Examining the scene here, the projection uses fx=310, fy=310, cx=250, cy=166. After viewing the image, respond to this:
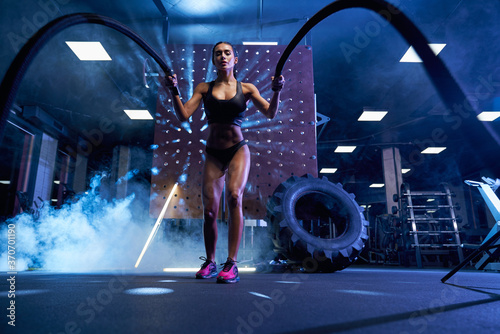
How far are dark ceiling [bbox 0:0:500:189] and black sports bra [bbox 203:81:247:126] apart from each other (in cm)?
157

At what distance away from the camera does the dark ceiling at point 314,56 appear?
450 cm

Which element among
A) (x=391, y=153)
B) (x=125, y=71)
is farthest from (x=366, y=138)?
(x=125, y=71)

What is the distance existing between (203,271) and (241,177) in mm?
749

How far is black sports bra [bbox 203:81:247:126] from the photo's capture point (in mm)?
2332

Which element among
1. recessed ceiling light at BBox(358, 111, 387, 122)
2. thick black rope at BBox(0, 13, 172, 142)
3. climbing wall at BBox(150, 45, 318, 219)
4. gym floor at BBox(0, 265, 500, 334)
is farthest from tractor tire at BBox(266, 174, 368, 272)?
recessed ceiling light at BBox(358, 111, 387, 122)

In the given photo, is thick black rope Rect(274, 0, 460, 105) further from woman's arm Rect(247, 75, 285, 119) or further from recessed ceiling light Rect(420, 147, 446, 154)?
recessed ceiling light Rect(420, 147, 446, 154)

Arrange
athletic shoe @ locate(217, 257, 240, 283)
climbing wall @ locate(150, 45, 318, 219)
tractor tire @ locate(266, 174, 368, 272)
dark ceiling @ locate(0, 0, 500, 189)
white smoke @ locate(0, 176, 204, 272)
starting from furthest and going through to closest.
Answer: dark ceiling @ locate(0, 0, 500, 189)
white smoke @ locate(0, 176, 204, 272)
climbing wall @ locate(150, 45, 318, 219)
tractor tire @ locate(266, 174, 368, 272)
athletic shoe @ locate(217, 257, 240, 283)

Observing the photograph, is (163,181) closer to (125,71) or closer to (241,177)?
(241,177)

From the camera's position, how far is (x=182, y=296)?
1377 millimetres

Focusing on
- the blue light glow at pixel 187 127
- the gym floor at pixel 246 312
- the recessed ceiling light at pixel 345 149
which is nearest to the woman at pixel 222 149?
the gym floor at pixel 246 312

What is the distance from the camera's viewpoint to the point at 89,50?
554 centimetres

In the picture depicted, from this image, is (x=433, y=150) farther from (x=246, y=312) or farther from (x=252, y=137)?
(x=246, y=312)

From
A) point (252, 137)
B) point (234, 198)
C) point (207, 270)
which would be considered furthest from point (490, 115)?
point (207, 270)

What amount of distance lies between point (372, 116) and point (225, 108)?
721cm
